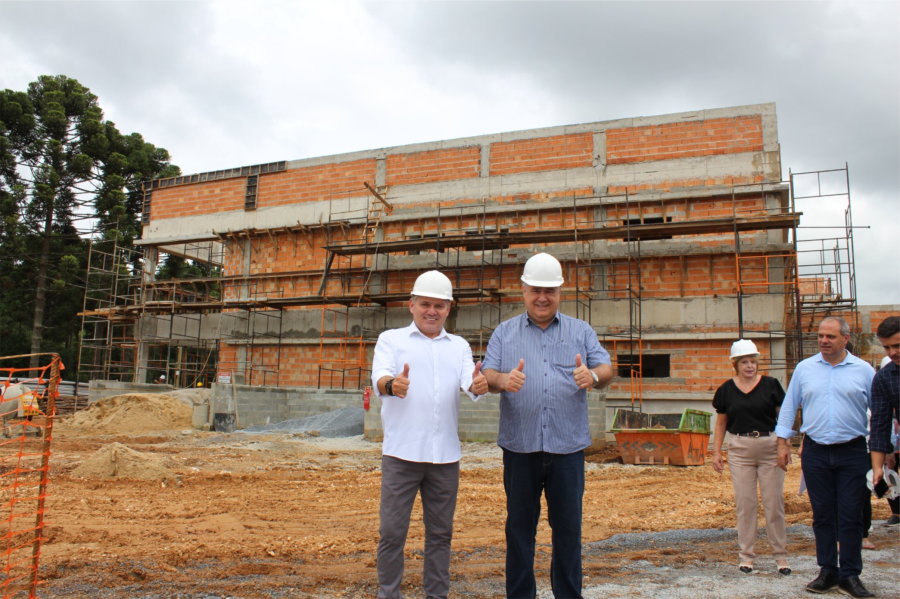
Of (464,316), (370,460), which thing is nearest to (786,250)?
(464,316)

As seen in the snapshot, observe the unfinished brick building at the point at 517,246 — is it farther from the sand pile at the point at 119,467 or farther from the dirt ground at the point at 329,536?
the sand pile at the point at 119,467

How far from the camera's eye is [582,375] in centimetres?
326

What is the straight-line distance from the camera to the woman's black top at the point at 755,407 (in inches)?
194

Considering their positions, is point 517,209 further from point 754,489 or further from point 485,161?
point 754,489

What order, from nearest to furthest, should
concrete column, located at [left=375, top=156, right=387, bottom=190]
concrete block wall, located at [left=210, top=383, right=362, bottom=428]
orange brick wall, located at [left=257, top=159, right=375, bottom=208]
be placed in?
concrete block wall, located at [left=210, top=383, right=362, bottom=428], concrete column, located at [left=375, top=156, right=387, bottom=190], orange brick wall, located at [left=257, top=159, right=375, bottom=208]

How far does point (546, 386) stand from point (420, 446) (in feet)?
2.41

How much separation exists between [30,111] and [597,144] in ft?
86.0

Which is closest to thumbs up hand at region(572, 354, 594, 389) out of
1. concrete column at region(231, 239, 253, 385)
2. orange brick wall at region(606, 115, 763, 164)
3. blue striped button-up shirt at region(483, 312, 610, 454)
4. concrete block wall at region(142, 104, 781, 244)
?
blue striped button-up shirt at region(483, 312, 610, 454)

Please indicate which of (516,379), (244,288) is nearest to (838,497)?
(516,379)

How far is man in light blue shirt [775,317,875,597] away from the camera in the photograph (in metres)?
4.20

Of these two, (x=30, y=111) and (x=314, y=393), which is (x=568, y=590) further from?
(x=30, y=111)

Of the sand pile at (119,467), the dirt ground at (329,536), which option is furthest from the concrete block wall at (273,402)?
the sand pile at (119,467)

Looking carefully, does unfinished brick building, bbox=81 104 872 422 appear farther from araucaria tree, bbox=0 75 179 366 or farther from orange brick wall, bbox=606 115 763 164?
araucaria tree, bbox=0 75 179 366

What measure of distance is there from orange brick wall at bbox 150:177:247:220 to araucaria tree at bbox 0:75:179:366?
19.8 ft
